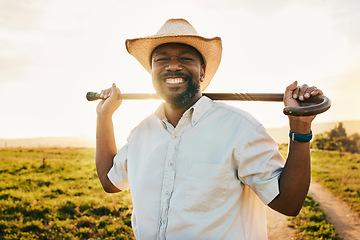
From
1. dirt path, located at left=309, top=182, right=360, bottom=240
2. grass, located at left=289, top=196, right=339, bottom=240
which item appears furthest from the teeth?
dirt path, located at left=309, top=182, right=360, bottom=240

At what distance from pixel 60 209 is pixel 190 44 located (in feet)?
21.7

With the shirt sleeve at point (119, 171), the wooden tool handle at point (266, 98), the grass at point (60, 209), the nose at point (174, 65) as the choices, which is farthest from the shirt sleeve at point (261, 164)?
the grass at point (60, 209)

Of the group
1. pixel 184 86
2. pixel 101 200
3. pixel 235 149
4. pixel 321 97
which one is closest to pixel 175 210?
pixel 235 149

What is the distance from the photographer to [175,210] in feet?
6.66

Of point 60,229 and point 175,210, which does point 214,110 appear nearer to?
point 175,210

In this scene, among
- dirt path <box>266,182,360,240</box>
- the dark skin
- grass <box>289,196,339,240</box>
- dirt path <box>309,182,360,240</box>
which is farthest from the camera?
dirt path <box>309,182,360,240</box>

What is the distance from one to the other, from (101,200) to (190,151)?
22.4 ft

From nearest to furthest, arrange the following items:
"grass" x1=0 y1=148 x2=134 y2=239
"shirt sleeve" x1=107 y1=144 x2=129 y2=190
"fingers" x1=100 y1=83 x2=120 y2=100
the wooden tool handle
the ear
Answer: the wooden tool handle
"shirt sleeve" x1=107 y1=144 x2=129 y2=190
the ear
"fingers" x1=100 y1=83 x2=120 y2=100
"grass" x1=0 y1=148 x2=134 y2=239

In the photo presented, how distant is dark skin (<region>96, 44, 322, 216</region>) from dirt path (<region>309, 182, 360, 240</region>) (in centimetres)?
571

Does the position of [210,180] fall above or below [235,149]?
below

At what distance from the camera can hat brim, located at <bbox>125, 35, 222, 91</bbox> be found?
8.30ft

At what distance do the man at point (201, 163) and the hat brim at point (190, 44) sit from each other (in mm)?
17

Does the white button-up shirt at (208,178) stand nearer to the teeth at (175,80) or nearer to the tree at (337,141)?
the teeth at (175,80)

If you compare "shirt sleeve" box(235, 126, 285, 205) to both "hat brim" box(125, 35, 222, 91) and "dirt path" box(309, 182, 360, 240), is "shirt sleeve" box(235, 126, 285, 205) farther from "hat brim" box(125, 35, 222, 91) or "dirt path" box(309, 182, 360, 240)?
"dirt path" box(309, 182, 360, 240)
